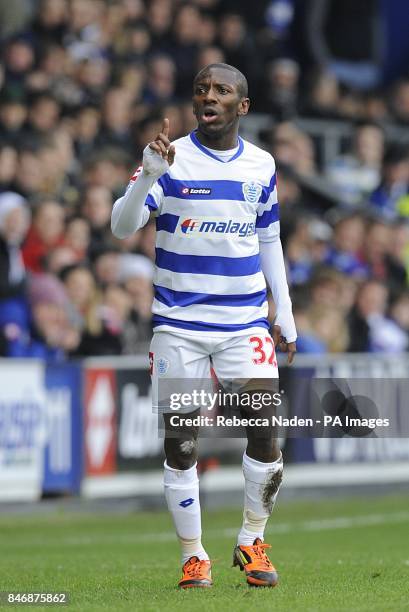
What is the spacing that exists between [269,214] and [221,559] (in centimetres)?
323

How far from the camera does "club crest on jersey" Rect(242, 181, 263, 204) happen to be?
25.6 feet

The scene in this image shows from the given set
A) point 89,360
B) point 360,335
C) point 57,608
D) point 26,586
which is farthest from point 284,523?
point 57,608

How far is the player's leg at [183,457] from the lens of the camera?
773 centimetres

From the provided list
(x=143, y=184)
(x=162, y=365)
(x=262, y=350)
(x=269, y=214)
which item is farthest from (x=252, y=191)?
(x=162, y=365)

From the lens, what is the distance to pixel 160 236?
25.5 ft

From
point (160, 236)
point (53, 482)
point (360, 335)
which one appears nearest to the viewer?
point (160, 236)

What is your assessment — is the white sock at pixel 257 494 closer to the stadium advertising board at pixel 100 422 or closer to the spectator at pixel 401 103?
the stadium advertising board at pixel 100 422

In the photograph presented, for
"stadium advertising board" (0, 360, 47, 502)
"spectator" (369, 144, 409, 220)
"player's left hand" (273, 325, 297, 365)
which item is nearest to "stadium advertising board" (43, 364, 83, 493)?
"stadium advertising board" (0, 360, 47, 502)

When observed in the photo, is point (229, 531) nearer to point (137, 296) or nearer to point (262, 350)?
point (137, 296)

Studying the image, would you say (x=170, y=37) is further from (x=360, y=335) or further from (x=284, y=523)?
(x=284, y=523)

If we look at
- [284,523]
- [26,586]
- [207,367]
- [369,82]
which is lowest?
[284,523]

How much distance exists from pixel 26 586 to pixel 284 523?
6164 mm

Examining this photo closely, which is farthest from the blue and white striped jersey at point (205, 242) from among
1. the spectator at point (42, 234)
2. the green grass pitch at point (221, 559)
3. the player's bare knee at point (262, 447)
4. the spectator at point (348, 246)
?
the spectator at point (348, 246)

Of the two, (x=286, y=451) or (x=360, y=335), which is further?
(x=360, y=335)
